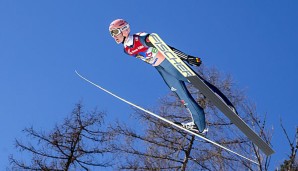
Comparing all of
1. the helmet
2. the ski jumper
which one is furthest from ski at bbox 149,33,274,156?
the helmet

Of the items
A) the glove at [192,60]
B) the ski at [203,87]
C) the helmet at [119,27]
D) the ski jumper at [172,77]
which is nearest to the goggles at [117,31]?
the helmet at [119,27]

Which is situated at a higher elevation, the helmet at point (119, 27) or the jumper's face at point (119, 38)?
the helmet at point (119, 27)

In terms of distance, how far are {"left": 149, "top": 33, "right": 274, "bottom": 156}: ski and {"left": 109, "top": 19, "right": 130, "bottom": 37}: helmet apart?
59 centimetres

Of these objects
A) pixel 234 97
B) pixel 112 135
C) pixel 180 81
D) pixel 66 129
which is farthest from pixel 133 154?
pixel 180 81

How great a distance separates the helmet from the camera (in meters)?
6.45

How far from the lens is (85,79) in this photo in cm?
816

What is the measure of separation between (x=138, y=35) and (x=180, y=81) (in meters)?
0.91

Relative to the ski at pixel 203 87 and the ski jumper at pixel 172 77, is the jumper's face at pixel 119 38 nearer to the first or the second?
the ski jumper at pixel 172 77

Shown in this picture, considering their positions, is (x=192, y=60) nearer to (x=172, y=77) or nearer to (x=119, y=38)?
(x=172, y=77)

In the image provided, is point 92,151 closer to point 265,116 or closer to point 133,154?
point 133,154

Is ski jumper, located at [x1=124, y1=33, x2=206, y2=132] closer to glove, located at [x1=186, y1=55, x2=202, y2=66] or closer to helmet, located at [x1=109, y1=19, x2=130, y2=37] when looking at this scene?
glove, located at [x1=186, y1=55, x2=202, y2=66]

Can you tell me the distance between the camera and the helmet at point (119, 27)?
254 inches

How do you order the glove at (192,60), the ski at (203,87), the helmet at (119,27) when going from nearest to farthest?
the ski at (203,87), the glove at (192,60), the helmet at (119,27)

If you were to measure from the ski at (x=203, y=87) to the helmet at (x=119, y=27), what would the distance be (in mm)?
588
